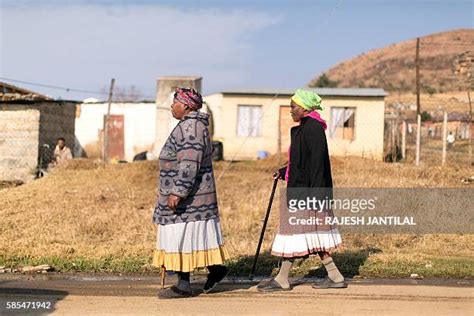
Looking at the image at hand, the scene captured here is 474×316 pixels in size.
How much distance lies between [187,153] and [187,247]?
0.82 m

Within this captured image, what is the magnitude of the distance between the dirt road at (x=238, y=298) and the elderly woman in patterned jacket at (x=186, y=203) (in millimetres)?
335

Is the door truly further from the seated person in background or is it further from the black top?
the black top

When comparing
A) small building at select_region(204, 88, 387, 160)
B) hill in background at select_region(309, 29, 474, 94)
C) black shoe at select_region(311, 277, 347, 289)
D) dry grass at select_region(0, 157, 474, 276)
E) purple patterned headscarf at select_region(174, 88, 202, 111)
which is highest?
hill in background at select_region(309, 29, 474, 94)

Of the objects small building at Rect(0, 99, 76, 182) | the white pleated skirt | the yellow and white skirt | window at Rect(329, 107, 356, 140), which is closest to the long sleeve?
the yellow and white skirt

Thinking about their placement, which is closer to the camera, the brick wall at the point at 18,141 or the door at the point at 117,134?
the brick wall at the point at 18,141

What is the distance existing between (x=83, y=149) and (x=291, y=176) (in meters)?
26.2

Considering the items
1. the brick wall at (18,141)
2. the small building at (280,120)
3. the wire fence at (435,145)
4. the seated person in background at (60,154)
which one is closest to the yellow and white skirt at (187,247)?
the seated person in background at (60,154)

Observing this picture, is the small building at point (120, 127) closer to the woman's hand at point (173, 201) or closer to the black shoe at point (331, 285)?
the black shoe at point (331, 285)

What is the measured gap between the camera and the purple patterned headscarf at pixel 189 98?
6.25 metres

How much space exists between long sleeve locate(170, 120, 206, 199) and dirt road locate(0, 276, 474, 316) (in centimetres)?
99

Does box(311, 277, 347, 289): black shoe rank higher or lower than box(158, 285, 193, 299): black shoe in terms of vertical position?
higher

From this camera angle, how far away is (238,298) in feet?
20.2

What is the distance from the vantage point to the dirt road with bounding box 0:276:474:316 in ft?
18.7

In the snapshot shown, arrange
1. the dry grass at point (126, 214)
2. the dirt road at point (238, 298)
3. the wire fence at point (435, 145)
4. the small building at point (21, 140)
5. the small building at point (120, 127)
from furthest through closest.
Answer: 1. the small building at point (120, 127)
2. the wire fence at point (435, 145)
3. the small building at point (21, 140)
4. the dry grass at point (126, 214)
5. the dirt road at point (238, 298)
